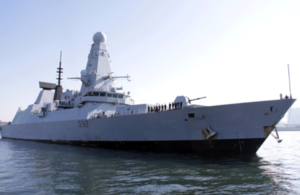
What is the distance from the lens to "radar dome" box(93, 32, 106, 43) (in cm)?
2108

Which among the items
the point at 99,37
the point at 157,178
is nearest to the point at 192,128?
the point at 157,178

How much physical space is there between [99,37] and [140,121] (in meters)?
11.5

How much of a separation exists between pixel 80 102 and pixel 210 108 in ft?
39.8

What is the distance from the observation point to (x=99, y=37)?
2106 centimetres

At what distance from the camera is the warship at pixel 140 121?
1076cm

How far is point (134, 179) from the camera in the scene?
7.20 m

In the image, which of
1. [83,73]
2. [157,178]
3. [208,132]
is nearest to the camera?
[157,178]

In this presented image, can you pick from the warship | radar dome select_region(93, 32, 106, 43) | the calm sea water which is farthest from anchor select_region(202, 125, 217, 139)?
radar dome select_region(93, 32, 106, 43)

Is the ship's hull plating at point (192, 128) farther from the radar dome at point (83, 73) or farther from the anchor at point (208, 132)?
the radar dome at point (83, 73)

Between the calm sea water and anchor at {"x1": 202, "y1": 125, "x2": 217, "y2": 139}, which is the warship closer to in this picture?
anchor at {"x1": 202, "y1": 125, "x2": 217, "y2": 139}

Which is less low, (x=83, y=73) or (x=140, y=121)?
(x=83, y=73)

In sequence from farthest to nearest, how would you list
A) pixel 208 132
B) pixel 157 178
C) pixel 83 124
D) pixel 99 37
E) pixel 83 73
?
pixel 99 37 → pixel 83 73 → pixel 83 124 → pixel 208 132 → pixel 157 178

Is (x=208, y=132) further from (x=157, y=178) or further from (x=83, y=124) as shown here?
(x=83, y=124)

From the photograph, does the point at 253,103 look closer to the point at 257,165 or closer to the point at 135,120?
the point at 257,165
